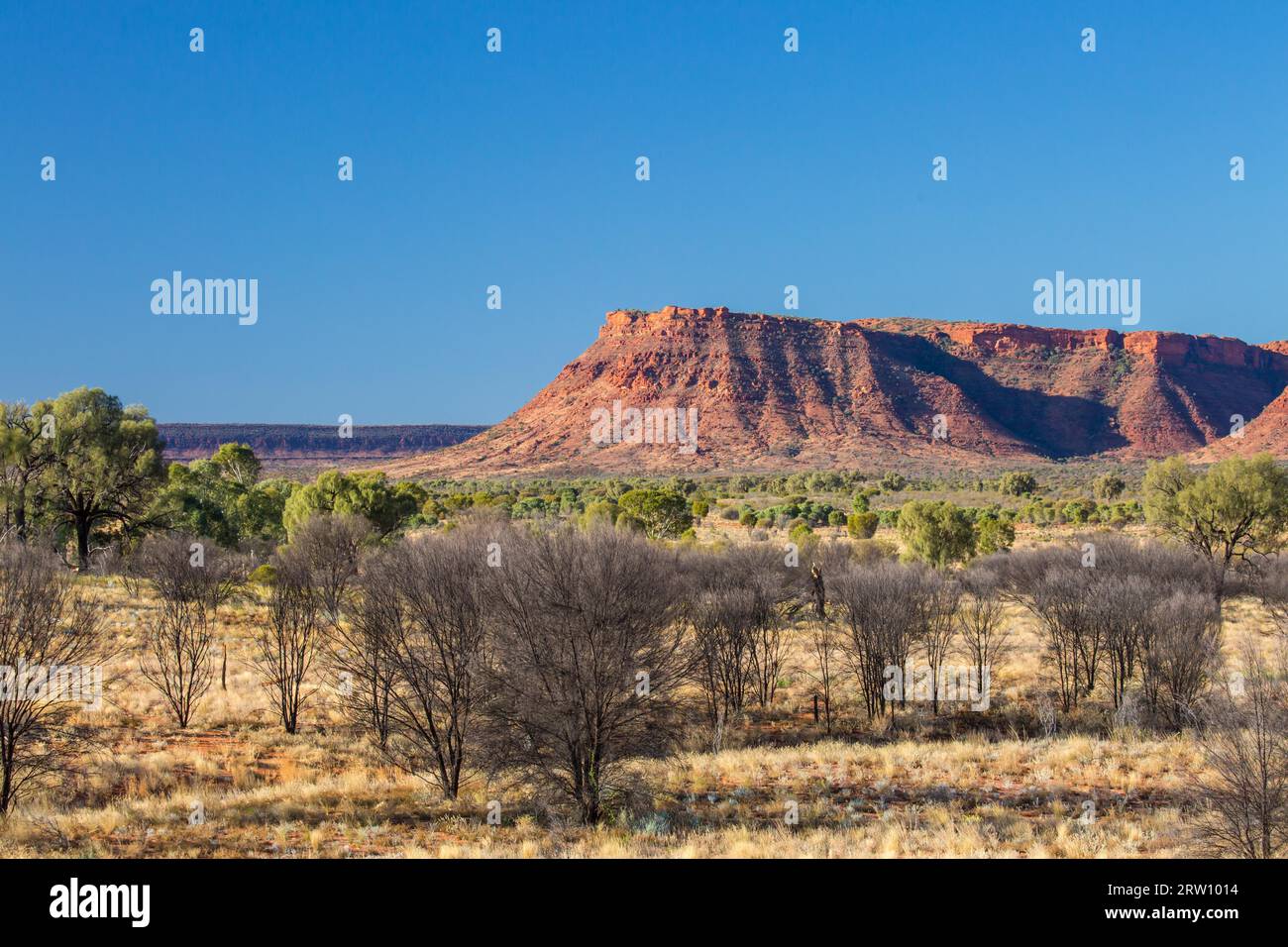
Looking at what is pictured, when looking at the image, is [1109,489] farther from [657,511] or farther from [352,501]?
[352,501]

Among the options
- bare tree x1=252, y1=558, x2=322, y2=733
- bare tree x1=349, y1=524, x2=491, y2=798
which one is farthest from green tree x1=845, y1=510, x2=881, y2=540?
bare tree x1=349, y1=524, x2=491, y2=798

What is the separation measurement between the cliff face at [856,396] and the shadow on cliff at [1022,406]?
33cm

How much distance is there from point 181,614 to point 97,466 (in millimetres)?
19527

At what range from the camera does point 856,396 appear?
148 m

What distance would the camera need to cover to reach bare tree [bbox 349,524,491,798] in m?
17.5

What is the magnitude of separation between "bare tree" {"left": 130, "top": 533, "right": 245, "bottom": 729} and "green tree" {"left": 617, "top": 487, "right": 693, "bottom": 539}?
2585cm

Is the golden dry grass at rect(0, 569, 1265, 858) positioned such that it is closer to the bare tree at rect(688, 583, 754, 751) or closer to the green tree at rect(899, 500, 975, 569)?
the bare tree at rect(688, 583, 754, 751)

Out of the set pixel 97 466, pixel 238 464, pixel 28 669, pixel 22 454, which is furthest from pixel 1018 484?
pixel 28 669

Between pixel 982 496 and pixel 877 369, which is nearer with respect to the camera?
pixel 982 496

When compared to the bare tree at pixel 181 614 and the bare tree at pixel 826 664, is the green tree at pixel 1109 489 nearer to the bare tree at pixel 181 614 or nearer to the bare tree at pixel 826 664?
the bare tree at pixel 826 664
